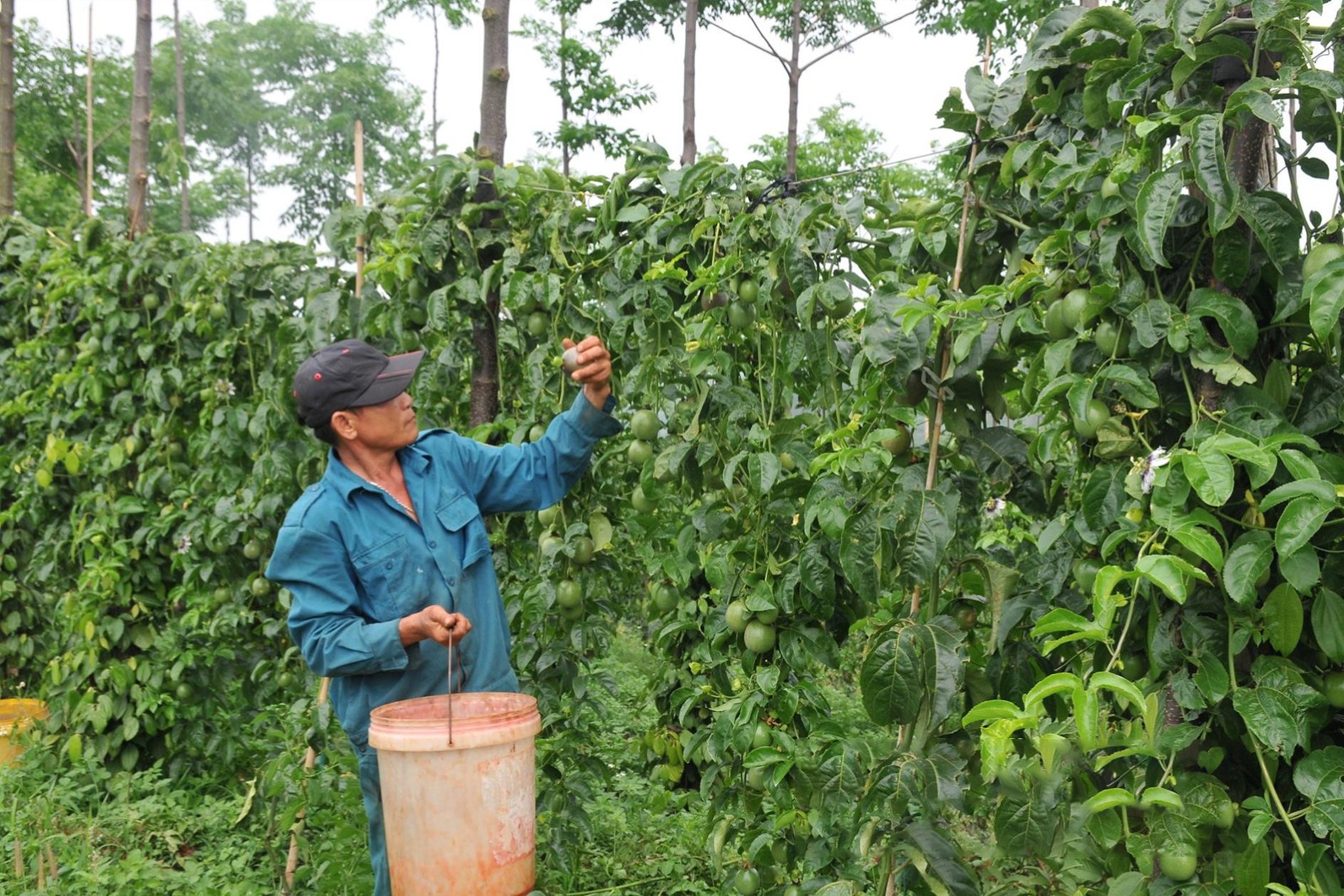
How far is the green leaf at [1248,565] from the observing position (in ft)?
4.39

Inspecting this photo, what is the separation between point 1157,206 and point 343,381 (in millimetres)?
1691

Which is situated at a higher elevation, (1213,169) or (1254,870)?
(1213,169)

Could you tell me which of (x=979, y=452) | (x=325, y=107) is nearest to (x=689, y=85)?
(x=979, y=452)

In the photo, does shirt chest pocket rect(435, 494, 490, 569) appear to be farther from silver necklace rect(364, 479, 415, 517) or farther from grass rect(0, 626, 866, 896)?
grass rect(0, 626, 866, 896)

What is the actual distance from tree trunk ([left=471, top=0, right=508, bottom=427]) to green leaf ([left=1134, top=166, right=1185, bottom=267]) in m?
1.84

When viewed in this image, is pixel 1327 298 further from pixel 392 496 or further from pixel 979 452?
pixel 392 496

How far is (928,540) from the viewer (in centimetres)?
177

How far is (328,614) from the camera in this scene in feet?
7.29

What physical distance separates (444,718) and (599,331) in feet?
3.63

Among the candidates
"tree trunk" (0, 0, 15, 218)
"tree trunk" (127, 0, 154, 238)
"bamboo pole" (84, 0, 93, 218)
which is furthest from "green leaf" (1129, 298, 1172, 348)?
"tree trunk" (0, 0, 15, 218)

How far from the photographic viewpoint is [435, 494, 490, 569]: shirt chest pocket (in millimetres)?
2393

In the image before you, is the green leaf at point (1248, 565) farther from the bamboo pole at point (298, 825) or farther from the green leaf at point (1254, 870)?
the bamboo pole at point (298, 825)

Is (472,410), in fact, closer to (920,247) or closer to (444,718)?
(444,718)

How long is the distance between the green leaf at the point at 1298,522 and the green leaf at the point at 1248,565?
0.18 feet
